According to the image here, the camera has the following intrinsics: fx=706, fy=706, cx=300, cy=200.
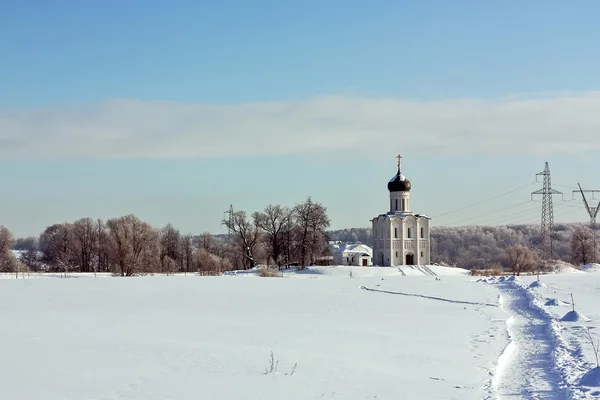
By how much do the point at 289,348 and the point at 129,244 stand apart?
45685 mm

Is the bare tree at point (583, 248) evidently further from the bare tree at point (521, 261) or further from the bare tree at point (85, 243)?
the bare tree at point (85, 243)

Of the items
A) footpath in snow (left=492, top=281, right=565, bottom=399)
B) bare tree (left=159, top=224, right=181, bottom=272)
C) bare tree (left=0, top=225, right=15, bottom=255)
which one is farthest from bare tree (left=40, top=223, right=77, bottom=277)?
footpath in snow (left=492, top=281, right=565, bottom=399)

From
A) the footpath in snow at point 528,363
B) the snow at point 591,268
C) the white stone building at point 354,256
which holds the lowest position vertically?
the footpath in snow at point 528,363

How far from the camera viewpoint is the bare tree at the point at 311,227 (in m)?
63.1

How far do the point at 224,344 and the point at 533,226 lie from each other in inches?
5957

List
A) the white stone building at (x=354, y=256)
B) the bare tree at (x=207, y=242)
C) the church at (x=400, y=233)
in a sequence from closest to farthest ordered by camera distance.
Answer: the church at (x=400, y=233)
the white stone building at (x=354, y=256)
the bare tree at (x=207, y=242)

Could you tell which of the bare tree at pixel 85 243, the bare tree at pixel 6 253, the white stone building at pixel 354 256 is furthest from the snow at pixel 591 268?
the bare tree at pixel 6 253

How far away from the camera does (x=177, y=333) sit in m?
15.0

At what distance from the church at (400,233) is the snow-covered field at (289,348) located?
138ft

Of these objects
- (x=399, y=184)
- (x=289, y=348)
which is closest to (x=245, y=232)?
(x=399, y=184)

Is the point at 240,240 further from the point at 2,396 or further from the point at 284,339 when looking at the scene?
the point at 2,396

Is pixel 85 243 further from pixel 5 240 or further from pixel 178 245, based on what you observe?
pixel 178 245

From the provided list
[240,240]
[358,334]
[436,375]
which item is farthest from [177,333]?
[240,240]

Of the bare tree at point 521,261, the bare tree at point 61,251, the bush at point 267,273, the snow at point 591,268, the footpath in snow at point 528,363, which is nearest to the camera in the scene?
the footpath in snow at point 528,363
